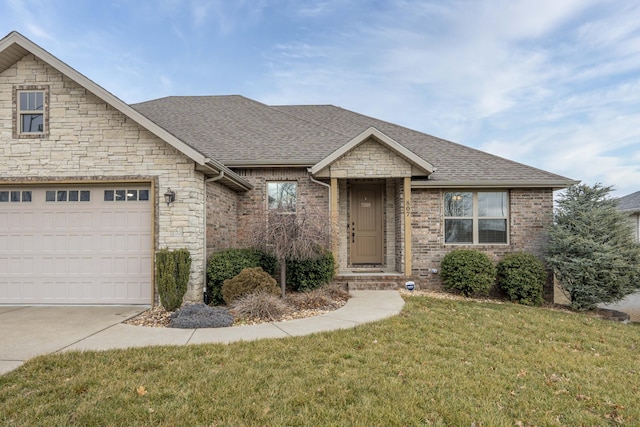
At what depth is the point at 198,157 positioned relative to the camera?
21.3ft

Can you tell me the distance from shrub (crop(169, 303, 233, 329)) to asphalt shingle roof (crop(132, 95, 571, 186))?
467 centimetres

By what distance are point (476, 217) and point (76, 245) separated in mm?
10391

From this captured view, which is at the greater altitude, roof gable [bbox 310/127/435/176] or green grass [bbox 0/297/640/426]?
roof gable [bbox 310/127/435/176]

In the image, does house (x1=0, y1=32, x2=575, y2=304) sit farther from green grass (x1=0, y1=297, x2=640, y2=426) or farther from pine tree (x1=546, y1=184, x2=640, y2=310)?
green grass (x1=0, y1=297, x2=640, y2=426)

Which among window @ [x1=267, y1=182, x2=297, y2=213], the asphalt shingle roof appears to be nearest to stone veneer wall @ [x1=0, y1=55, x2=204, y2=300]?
the asphalt shingle roof

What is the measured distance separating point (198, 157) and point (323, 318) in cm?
410

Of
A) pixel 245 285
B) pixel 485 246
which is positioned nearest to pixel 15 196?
pixel 245 285

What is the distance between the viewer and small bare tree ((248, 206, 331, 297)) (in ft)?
22.8

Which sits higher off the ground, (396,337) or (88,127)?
(88,127)

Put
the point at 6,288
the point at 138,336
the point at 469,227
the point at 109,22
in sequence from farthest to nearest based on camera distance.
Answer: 1. the point at 109,22
2. the point at 469,227
3. the point at 6,288
4. the point at 138,336

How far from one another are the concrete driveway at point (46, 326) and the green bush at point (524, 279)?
8.93 meters

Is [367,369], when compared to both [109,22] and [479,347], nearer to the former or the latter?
[479,347]

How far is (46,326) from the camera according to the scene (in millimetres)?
5289

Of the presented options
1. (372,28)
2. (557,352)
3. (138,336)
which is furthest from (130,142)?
(372,28)
